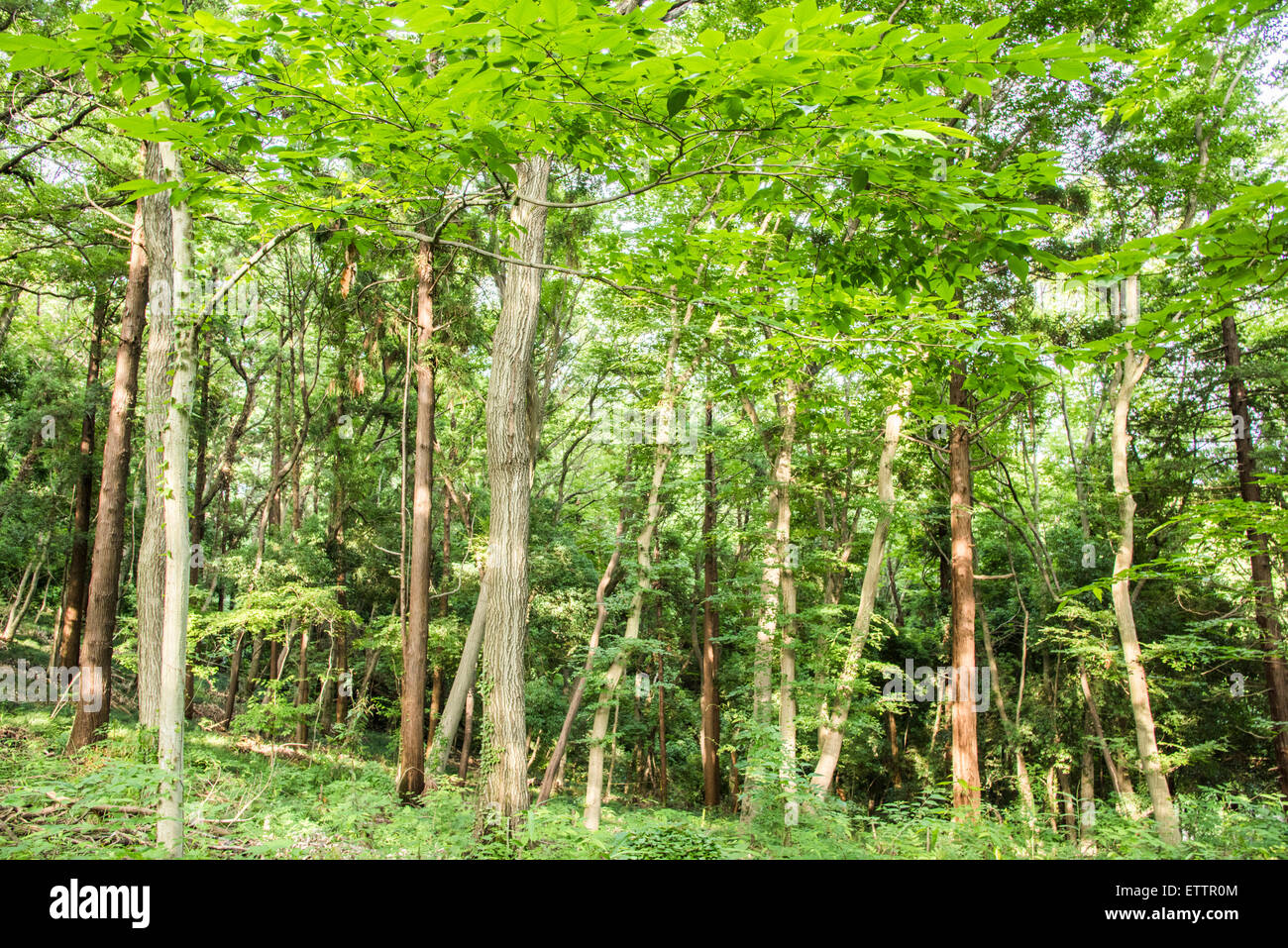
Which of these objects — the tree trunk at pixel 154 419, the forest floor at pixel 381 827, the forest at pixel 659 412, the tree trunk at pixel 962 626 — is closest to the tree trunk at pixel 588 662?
the forest at pixel 659 412

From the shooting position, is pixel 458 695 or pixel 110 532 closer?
pixel 110 532

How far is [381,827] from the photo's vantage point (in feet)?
21.0

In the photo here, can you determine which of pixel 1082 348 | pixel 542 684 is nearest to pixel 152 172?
pixel 1082 348

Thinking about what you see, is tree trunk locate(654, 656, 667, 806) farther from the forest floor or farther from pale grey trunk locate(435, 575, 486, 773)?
the forest floor

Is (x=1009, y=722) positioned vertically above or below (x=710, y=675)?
below

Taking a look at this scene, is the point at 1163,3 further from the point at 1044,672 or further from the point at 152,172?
the point at 152,172

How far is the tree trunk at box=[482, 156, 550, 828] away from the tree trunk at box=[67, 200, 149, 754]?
5.66m

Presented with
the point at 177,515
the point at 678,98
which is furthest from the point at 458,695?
the point at 678,98

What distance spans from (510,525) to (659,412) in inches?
238

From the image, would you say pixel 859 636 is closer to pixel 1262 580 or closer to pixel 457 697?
pixel 1262 580

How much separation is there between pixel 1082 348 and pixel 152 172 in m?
8.06

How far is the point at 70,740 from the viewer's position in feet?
30.1

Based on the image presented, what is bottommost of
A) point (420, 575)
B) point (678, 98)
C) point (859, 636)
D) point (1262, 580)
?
point (859, 636)
